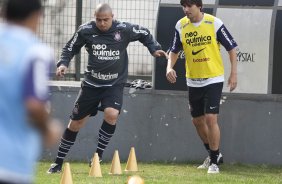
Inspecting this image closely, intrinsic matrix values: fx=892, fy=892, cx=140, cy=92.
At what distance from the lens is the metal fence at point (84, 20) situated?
12.8 m

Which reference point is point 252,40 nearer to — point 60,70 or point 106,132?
point 106,132

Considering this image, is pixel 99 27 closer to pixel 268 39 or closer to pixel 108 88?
pixel 108 88

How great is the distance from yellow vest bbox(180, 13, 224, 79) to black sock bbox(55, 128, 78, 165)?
5.50 feet

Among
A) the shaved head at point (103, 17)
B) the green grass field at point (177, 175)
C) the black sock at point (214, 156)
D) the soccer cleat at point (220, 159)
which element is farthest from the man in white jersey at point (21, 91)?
the soccer cleat at point (220, 159)

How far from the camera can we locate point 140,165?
11.8 metres

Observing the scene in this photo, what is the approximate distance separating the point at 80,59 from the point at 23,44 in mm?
8712

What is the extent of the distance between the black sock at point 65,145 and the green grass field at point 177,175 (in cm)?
22

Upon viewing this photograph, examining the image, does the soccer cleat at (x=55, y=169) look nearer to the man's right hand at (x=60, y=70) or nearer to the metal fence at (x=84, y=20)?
the man's right hand at (x=60, y=70)

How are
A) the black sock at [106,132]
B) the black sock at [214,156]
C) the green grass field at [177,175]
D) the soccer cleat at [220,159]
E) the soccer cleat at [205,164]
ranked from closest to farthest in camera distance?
the green grass field at [177,175] → the black sock at [106,132] → the black sock at [214,156] → the soccer cleat at [220,159] → the soccer cleat at [205,164]

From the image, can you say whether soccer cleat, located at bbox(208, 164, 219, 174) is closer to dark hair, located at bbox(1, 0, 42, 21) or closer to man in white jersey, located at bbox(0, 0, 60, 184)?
man in white jersey, located at bbox(0, 0, 60, 184)

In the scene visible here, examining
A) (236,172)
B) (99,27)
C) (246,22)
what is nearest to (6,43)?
(99,27)

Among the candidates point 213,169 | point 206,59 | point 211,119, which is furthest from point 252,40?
point 213,169

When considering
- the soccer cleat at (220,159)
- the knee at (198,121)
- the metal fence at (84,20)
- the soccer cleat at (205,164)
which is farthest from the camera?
the metal fence at (84,20)

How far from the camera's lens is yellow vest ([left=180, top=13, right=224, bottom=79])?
10852 mm
